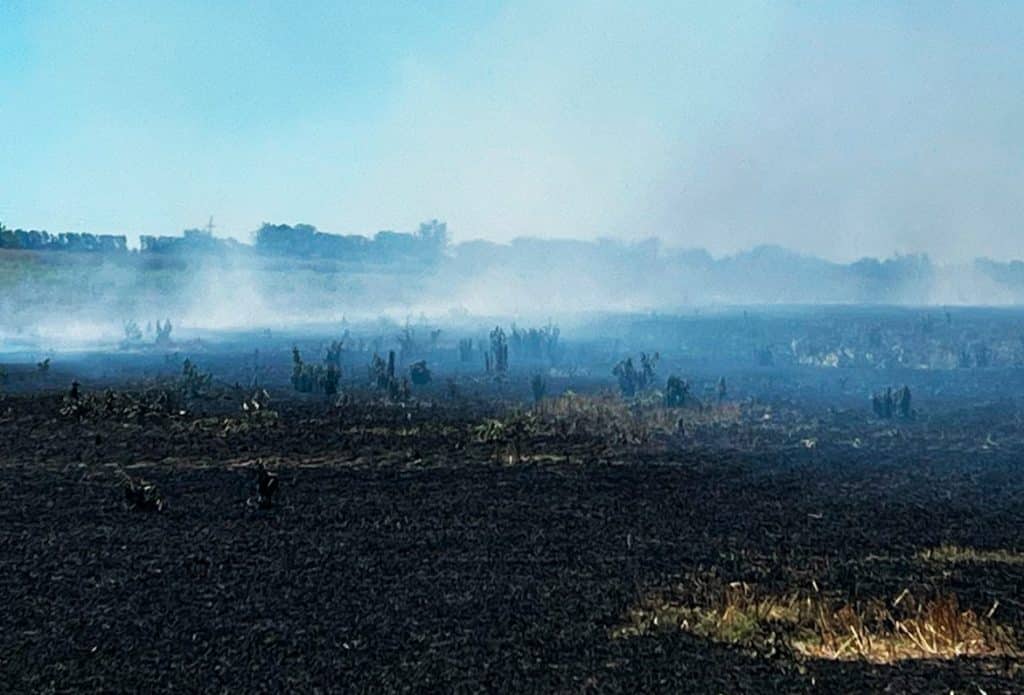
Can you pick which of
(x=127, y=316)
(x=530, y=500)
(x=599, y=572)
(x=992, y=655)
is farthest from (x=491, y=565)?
(x=127, y=316)

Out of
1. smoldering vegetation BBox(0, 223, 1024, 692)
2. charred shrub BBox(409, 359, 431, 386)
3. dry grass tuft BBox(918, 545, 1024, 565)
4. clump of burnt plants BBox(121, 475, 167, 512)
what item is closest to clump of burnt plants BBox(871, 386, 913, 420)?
smoldering vegetation BBox(0, 223, 1024, 692)

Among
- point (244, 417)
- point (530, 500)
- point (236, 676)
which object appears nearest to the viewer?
point (236, 676)

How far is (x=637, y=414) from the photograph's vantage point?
32094 mm

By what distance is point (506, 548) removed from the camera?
1628 centimetres

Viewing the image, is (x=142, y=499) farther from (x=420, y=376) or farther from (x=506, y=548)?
(x=420, y=376)

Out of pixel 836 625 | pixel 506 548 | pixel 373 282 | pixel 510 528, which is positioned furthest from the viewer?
pixel 373 282

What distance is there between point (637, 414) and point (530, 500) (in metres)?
12.6

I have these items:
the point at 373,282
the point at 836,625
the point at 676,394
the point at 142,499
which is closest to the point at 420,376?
the point at 676,394

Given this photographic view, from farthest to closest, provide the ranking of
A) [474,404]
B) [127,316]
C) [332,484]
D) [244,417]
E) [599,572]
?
[127,316]
[474,404]
[244,417]
[332,484]
[599,572]

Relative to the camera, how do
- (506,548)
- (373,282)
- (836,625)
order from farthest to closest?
(373,282), (506,548), (836,625)

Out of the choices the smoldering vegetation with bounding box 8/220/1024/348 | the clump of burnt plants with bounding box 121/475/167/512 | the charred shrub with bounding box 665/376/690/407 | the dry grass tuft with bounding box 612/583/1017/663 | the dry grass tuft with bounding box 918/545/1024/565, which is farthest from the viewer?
the smoldering vegetation with bounding box 8/220/1024/348

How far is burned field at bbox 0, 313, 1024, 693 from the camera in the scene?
1116 cm

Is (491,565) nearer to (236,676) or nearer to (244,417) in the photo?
(236,676)

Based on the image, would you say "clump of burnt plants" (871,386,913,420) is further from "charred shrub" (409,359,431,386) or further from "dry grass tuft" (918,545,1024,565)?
"charred shrub" (409,359,431,386)
